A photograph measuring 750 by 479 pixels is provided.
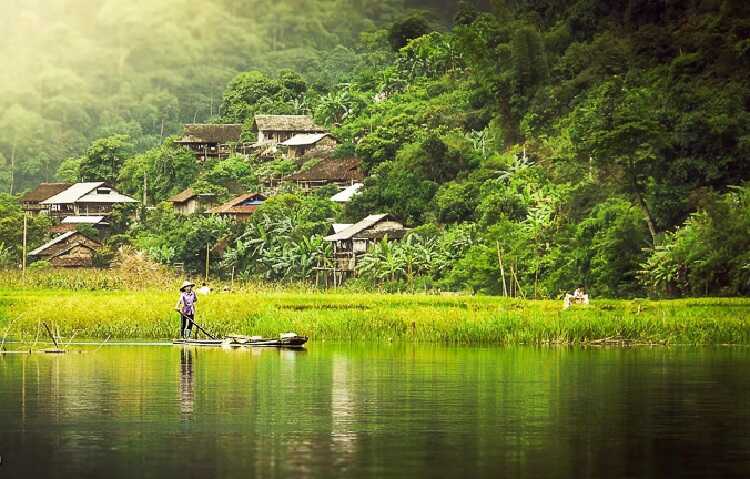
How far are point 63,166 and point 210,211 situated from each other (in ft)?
98.1

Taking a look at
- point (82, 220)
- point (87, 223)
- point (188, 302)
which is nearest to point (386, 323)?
point (188, 302)

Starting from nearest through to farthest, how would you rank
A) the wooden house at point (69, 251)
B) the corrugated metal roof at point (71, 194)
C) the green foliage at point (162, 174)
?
the wooden house at point (69, 251)
the corrugated metal roof at point (71, 194)
the green foliage at point (162, 174)

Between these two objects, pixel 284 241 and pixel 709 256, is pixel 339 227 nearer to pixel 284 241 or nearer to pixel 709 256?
pixel 284 241

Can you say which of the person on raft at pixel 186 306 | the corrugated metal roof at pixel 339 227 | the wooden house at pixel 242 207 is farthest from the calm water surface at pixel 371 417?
the wooden house at pixel 242 207

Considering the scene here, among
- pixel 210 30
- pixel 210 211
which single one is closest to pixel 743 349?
pixel 210 211

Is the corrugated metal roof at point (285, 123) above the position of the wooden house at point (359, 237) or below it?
above

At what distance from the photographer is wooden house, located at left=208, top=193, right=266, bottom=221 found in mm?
74500

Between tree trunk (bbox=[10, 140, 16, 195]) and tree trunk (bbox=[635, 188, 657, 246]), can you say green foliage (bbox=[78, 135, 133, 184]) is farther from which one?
tree trunk (bbox=[635, 188, 657, 246])

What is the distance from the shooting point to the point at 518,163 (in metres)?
62.2

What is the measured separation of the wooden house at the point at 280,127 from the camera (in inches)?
3457

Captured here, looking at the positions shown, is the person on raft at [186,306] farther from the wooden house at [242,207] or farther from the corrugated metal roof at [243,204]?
the corrugated metal roof at [243,204]

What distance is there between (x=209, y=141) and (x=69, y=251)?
1665 centimetres

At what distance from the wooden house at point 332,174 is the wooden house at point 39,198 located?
16847 millimetres

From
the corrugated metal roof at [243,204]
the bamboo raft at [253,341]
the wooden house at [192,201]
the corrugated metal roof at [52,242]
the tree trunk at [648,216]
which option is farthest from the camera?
the wooden house at [192,201]
